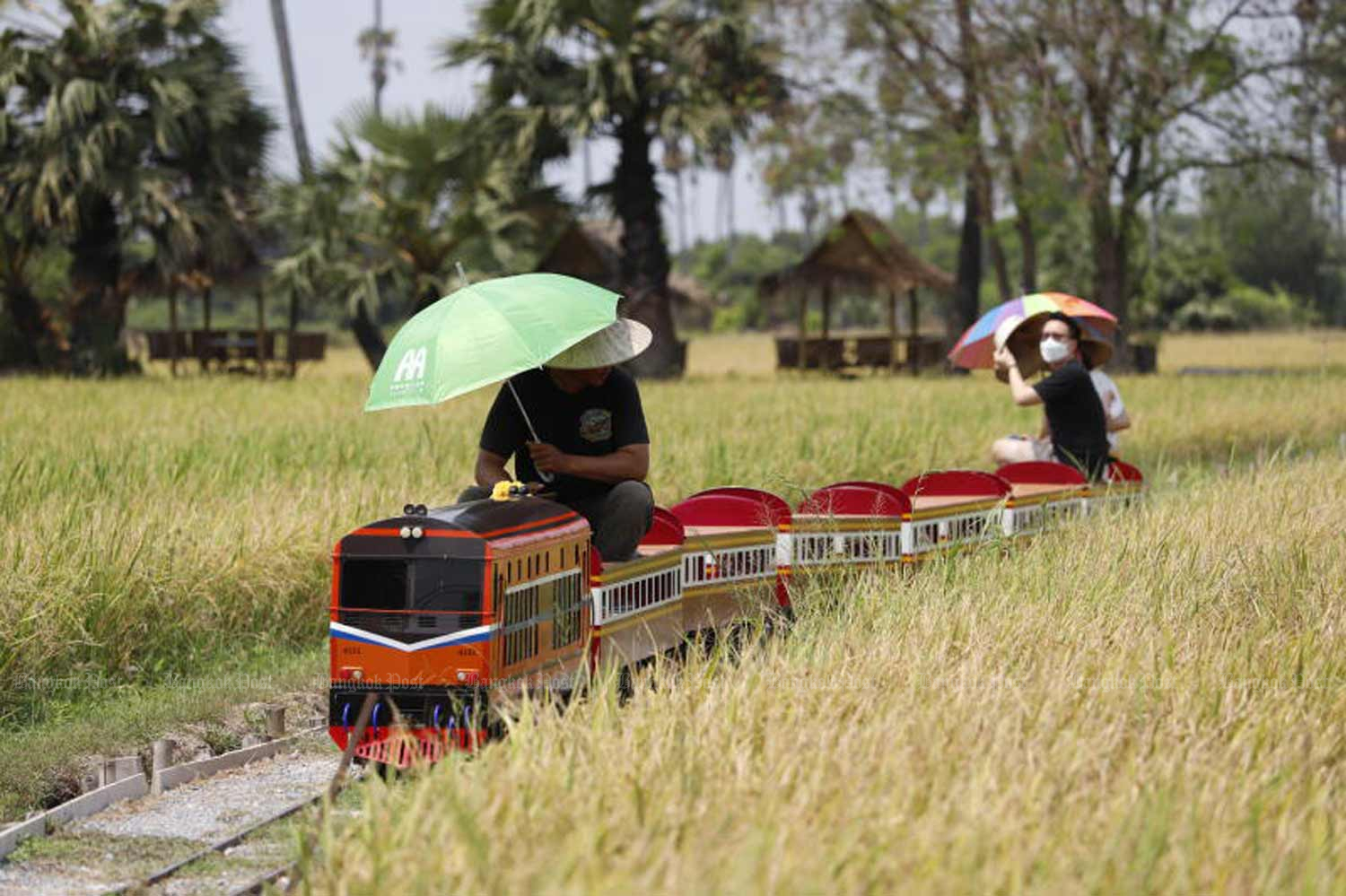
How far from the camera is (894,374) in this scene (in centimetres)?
3862

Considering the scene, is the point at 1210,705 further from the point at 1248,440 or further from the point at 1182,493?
the point at 1248,440

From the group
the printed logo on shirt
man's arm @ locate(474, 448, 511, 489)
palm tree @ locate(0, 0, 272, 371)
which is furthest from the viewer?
palm tree @ locate(0, 0, 272, 371)

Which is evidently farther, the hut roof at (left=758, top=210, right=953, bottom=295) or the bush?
the bush

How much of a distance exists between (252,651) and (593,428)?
→ 2896mm

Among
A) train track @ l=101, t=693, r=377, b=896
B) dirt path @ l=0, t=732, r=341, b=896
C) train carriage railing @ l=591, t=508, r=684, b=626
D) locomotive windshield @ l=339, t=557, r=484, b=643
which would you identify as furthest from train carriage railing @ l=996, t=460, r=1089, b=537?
train track @ l=101, t=693, r=377, b=896

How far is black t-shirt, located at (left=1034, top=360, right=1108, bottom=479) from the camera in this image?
11.2m

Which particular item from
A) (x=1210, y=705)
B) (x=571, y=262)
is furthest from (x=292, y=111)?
(x=1210, y=705)

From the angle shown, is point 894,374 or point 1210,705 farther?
point 894,374

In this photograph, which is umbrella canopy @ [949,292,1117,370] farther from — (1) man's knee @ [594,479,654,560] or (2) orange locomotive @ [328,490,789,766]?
(2) orange locomotive @ [328,490,789,766]

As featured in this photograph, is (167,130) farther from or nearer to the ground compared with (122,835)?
farther from the ground

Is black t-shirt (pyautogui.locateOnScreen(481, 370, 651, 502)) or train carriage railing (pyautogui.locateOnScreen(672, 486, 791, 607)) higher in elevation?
black t-shirt (pyautogui.locateOnScreen(481, 370, 651, 502))

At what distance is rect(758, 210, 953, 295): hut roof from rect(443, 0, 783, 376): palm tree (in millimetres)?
5375

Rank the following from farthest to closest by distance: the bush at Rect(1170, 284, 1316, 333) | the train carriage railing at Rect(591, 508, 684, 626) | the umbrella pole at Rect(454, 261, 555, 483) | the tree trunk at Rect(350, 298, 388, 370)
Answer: the bush at Rect(1170, 284, 1316, 333) < the tree trunk at Rect(350, 298, 388, 370) < the umbrella pole at Rect(454, 261, 555, 483) < the train carriage railing at Rect(591, 508, 684, 626)

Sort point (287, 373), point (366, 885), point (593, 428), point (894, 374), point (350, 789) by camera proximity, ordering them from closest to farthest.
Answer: point (366, 885), point (350, 789), point (593, 428), point (287, 373), point (894, 374)
